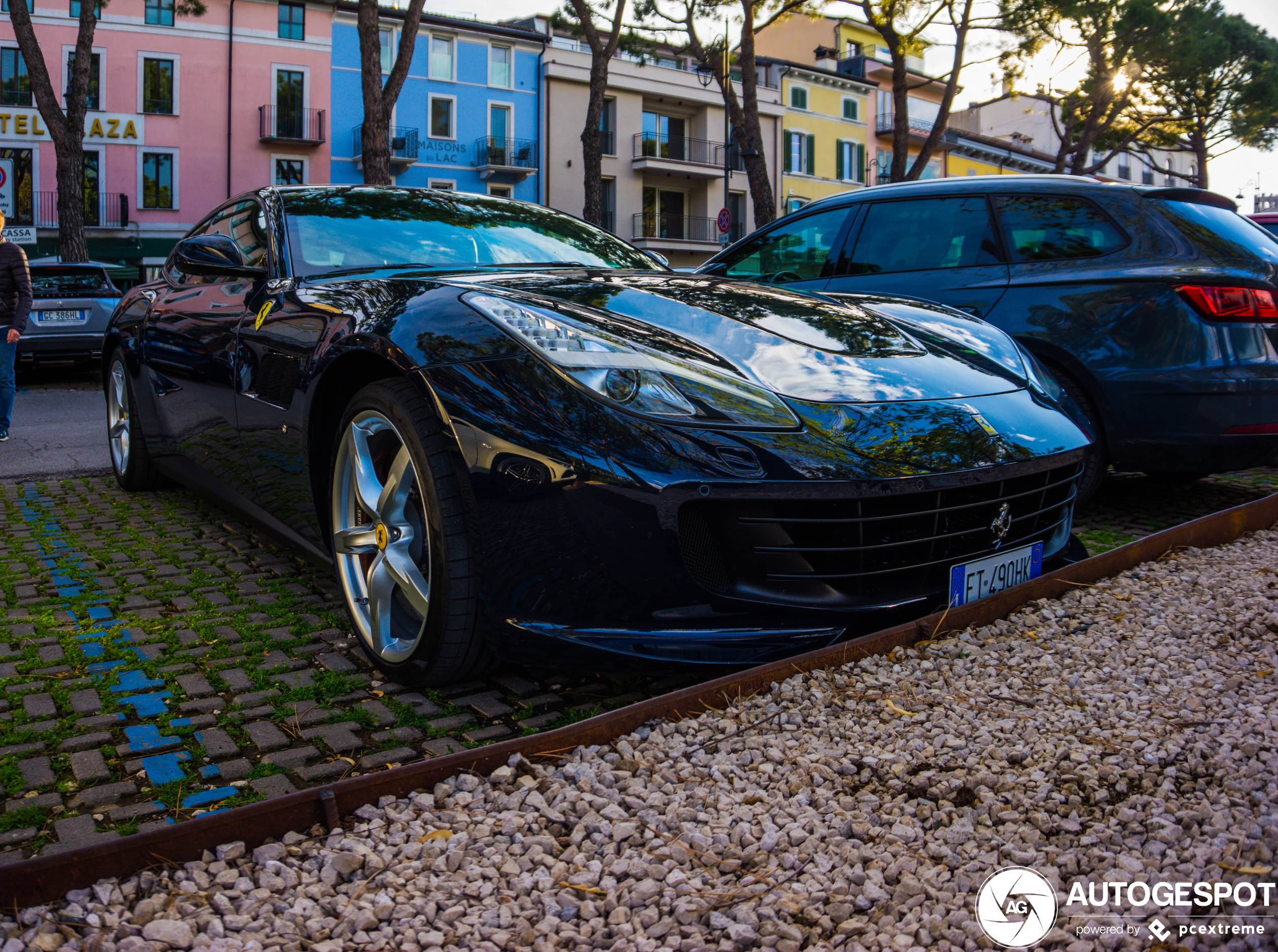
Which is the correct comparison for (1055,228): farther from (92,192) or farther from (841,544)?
(92,192)

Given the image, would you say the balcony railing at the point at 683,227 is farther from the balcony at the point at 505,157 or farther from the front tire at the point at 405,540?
the front tire at the point at 405,540

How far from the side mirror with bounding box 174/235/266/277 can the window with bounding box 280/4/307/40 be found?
113 ft

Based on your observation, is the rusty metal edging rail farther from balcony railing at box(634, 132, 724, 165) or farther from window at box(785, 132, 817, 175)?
window at box(785, 132, 817, 175)

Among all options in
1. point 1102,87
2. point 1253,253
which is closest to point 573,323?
point 1253,253

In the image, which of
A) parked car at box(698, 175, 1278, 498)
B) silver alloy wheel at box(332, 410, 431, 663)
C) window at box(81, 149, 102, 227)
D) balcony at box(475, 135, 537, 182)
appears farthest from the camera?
balcony at box(475, 135, 537, 182)

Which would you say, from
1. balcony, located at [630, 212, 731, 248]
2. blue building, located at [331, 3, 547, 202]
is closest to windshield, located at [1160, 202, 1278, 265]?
blue building, located at [331, 3, 547, 202]

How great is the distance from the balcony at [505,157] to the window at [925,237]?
33.3 metres

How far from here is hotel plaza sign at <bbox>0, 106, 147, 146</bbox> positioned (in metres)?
31.2

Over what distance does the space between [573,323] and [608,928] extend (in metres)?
1.48

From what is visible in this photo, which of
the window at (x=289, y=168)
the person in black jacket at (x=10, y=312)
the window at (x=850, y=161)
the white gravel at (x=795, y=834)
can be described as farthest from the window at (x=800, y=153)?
the white gravel at (x=795, y=834)

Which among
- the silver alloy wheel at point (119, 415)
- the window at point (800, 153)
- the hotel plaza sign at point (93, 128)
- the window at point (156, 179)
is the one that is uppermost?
the window at point (800, 153)

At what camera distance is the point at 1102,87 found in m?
31.8

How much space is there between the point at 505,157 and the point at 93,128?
12987mm
